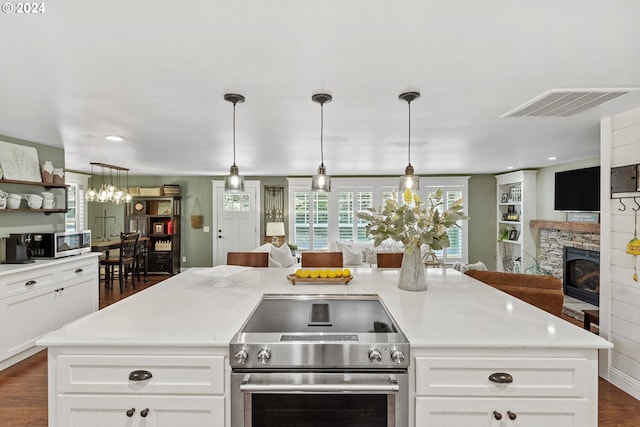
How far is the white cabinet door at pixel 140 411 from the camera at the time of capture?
4.62ft

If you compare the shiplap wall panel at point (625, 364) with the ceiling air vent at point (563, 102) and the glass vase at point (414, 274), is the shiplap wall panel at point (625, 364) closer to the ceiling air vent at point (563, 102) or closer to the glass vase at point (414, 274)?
the glass vase at point (414, 274)

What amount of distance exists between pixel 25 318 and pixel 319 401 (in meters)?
3.36

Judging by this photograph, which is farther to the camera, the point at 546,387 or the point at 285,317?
the point at 285,317

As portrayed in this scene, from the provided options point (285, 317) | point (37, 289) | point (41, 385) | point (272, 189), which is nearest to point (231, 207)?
point (272, 189)

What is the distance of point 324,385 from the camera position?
141cm

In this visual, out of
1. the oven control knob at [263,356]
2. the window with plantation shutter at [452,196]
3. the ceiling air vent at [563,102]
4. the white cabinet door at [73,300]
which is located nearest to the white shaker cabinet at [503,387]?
the oven control knob at [263,356]

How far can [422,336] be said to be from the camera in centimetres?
145

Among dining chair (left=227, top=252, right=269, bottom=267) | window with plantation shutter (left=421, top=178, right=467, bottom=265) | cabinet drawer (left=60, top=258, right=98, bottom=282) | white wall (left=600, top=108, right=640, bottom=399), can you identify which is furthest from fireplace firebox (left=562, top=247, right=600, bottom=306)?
cabinet drawer (left=60, top=258, right=98, bottom=282)

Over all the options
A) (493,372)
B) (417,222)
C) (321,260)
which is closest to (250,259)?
(321,260)

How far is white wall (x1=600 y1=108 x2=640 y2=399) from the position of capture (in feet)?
8.49

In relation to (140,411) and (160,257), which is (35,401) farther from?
(160,257)

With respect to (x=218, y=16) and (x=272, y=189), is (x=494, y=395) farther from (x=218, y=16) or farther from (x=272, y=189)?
(x=272, y=189)

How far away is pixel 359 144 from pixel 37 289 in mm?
3807

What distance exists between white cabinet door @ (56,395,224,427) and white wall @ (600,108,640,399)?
129 inches
